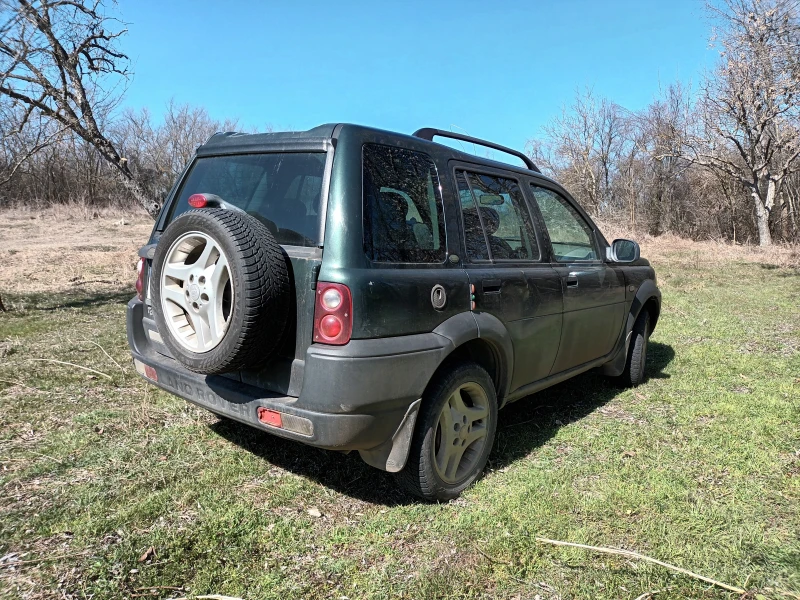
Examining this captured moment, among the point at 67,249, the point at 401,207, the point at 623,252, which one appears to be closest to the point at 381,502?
the point at 401,207

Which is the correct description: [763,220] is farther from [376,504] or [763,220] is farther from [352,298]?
[352,298]

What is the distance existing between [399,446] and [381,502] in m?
0.55

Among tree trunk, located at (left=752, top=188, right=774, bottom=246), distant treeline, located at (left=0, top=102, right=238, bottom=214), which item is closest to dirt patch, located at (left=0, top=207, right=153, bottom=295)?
distant treeline, located at (left=0, top=102, right=238, bottom=214)

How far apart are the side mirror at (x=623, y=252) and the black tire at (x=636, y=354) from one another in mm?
761

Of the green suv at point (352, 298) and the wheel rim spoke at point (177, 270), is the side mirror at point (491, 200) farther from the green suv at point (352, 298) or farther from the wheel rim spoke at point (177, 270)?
the wheel rim spoke at point (177, 270)

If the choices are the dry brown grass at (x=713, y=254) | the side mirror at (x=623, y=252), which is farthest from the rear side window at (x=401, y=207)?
the dry brown grass at (x=713, y=254)

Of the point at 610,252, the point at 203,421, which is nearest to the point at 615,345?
the point at 610,252

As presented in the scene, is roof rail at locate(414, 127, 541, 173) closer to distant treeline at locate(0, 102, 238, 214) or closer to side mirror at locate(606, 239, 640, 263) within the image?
side mirror at locate(606, 239, 640, 263)

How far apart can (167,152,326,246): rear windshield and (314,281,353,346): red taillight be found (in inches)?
10.6

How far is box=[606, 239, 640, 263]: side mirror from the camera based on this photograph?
4531mm

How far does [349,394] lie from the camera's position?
2.40 meters

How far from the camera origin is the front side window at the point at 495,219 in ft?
10.6

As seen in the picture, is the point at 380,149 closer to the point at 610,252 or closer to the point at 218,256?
the point at 218,256

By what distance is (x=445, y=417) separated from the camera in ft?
9.69
